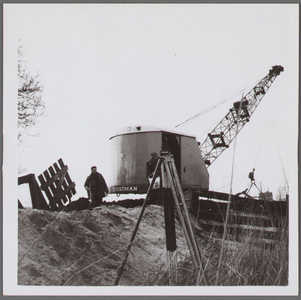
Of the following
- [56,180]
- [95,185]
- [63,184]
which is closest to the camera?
[56,180]

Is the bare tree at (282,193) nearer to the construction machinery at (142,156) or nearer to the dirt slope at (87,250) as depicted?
the dirt slope at (87,250)

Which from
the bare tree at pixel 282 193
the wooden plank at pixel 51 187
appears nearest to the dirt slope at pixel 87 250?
the wooden plank at pixel 51 187

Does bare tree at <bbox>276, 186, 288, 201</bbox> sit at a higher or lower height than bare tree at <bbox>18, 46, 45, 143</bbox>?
lower

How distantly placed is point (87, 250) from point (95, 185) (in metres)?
1.00

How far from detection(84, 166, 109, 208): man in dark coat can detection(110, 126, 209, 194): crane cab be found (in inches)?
82.9

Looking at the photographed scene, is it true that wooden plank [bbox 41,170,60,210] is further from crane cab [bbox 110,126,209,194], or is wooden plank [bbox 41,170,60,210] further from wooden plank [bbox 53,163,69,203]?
crane cab [bbox 110,126,209,194]

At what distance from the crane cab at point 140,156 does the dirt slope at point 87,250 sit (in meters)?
1.60

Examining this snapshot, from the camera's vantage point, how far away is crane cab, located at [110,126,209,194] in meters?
9.36

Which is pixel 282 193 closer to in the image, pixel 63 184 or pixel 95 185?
pixel 95 185

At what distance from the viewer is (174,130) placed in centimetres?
941

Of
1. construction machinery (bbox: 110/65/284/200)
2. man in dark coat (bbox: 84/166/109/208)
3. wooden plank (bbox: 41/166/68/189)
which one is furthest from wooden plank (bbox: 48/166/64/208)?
construction machinery (bbox: 110/65/284/200)

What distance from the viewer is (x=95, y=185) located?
21.4 feet

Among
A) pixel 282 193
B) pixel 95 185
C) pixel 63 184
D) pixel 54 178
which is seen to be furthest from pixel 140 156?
pixel 282 193

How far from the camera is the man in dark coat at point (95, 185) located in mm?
6212
